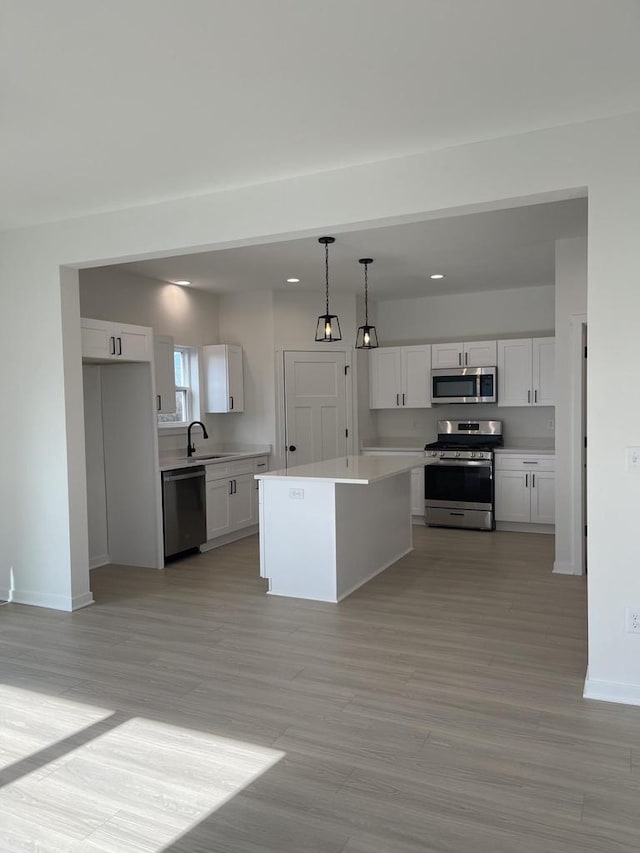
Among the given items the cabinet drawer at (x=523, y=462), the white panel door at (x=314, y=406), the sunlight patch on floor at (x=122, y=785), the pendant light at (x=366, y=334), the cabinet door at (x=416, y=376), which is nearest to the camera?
the sunlight patch on floor at (x=122, y=785)

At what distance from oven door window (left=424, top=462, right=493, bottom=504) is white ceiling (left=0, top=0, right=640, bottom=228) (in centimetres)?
422

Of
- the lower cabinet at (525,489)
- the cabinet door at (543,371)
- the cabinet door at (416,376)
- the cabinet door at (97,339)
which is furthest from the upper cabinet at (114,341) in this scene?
the cabinet door at (543,371)

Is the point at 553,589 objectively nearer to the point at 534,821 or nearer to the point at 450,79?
the point at 534,821

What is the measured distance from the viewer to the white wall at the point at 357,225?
288 centimetres

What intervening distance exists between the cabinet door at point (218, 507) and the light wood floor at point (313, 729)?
154 cm

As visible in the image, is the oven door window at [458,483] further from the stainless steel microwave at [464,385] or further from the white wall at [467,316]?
the white wall at [467,316]

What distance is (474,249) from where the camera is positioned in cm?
538

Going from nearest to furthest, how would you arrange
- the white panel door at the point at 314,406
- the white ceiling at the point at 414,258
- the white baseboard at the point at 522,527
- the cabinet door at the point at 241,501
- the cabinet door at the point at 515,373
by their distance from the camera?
the white ceiling at the point at 414,258, the cabinet door at the point at 241,501, the white baseboard at the point at 522,527, the cabinet door at the point at 515,373, the white panel door at the point at 314,406

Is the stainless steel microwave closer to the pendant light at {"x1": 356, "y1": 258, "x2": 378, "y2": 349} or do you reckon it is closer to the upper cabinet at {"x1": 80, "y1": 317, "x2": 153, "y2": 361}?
the pendant light at {"x1": 356, "y1": 258, "x2": 378, "y2": 349}

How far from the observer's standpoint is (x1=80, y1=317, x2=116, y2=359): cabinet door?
4.73 meters

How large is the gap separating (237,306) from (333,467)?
291cm

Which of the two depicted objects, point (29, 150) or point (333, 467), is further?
point (333, 467)

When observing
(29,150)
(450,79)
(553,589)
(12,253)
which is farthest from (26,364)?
(553,589)

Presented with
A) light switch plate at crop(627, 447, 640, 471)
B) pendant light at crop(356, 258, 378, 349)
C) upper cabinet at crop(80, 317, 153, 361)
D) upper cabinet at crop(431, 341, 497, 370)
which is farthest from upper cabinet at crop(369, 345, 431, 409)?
light switch plate at crop(627, 447, 640, 471)
